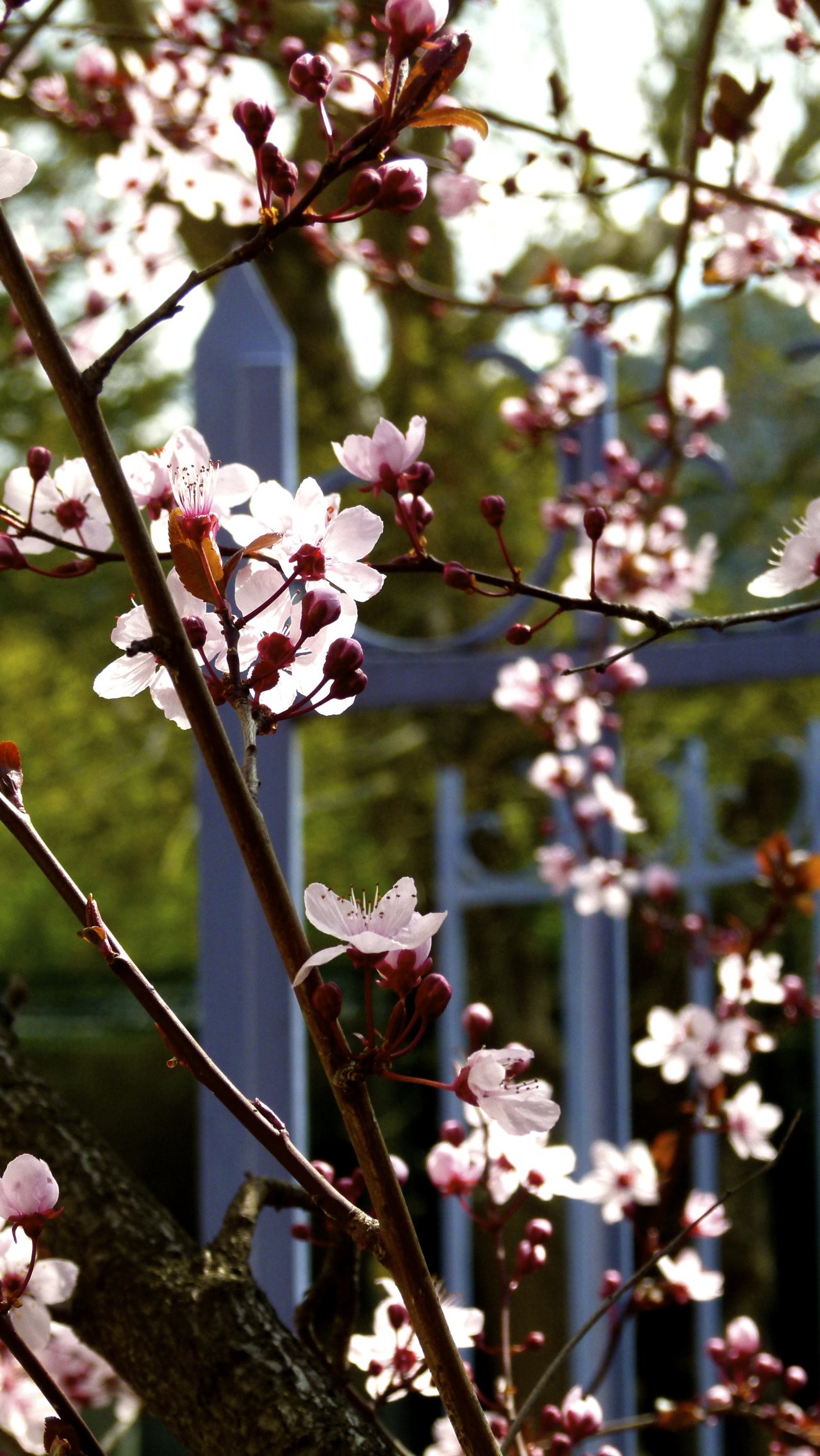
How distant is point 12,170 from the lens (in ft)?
1.51

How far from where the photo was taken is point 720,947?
144 centimetres

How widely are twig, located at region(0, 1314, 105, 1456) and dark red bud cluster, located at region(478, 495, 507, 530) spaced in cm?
39

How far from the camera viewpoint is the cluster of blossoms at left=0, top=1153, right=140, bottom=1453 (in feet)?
1.63

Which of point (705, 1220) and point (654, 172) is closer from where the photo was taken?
point (705, 1220)

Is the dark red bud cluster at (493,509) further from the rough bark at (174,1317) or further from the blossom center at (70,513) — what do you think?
the rough bark at (174,1317)

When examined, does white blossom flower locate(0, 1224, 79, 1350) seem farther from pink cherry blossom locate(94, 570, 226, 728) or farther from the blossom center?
the blossom center

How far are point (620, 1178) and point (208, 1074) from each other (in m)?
0.82

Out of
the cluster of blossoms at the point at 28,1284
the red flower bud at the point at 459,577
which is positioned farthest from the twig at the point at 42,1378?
the red flower bud at the point at 459,577

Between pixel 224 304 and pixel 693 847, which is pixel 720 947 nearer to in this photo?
pixel 693 847

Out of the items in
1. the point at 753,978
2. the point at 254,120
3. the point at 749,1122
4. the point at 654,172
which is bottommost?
the point at 749,1122

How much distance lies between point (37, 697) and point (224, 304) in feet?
13.3

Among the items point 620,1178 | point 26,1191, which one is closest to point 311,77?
point 26,1191

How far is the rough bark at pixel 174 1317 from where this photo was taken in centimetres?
56

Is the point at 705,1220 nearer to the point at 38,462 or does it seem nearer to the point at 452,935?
the point at 38,462
